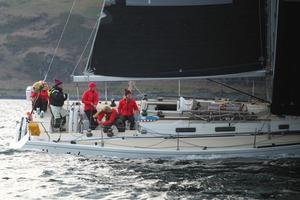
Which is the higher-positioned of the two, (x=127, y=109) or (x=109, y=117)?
(x=127, y=109)

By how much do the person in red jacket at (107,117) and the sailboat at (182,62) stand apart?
1.11 feet

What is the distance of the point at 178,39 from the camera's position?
69.7 feet

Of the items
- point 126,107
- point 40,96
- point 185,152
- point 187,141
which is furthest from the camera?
point 40,96

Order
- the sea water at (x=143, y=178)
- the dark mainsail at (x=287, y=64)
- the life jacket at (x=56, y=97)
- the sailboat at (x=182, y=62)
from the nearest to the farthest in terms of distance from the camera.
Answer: the sea water at (x=143, y=178) < the dark mainsail at (x=287, y=64) < the sailboat at (x=182, y=62) < the life jacket at (x=56, y=97)

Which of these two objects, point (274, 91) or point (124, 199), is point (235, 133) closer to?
point (274, 91)

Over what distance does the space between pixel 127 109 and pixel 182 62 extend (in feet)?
8.75

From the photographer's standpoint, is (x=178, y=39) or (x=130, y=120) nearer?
(x=130, y=120)

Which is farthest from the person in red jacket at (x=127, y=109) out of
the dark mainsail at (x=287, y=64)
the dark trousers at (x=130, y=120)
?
the dark mainsail at (x=287, y=64)

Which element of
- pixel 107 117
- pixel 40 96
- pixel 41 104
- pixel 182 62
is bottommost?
pixel 107 117

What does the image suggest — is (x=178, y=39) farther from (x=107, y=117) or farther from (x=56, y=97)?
(x=56, y=97)

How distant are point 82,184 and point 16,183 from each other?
191 centimetres

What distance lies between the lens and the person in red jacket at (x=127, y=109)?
2036 centimetres

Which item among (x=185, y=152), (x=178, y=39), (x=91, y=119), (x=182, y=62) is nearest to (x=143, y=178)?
(x=185, y=152)

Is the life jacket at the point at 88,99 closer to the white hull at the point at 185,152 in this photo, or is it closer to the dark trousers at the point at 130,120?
the dark trousers at the point at 130,120
